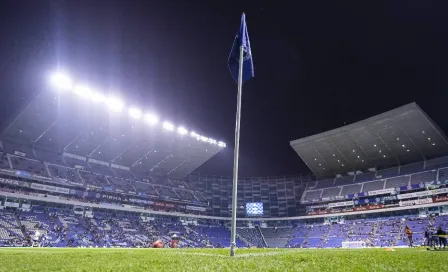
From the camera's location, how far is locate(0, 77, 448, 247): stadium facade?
142 ft

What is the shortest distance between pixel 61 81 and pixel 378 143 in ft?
177

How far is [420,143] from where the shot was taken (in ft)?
171

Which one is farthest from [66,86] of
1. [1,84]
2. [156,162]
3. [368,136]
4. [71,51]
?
[368,136]

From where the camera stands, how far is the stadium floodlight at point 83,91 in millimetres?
39287

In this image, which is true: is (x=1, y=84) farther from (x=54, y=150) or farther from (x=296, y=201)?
(x=296, y=201)

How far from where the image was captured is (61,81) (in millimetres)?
36531

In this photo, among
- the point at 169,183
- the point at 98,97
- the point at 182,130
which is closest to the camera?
the point at 98,97

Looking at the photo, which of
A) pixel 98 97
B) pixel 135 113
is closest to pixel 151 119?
pixel 135 113

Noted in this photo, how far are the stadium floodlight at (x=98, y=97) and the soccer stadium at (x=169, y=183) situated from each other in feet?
0.46

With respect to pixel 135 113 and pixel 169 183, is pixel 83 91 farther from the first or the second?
pixel 169 183

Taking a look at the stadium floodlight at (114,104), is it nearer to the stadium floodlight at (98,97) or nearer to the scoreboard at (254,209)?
the stadium floodlight at (98,97)

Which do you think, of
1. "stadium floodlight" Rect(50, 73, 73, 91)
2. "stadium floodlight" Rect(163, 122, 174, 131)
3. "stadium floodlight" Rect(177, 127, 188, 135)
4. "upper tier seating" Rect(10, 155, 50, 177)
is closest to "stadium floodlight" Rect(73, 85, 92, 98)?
"stadium floodlight" Rect(50, 73, 73, 91)

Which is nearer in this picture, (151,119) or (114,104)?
(114,104)

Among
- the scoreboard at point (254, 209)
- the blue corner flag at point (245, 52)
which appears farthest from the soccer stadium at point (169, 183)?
the blue corner flag at point (245, 52)
